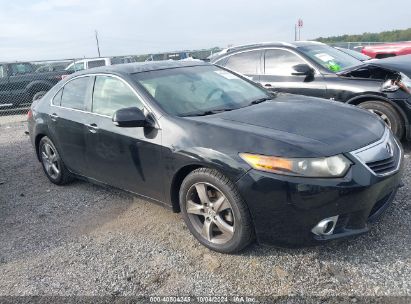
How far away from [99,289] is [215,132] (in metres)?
1.47

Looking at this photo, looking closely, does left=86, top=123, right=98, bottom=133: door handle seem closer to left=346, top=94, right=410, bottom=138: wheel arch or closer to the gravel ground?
the gravel ground

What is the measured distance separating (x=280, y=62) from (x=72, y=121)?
3629 millimetres

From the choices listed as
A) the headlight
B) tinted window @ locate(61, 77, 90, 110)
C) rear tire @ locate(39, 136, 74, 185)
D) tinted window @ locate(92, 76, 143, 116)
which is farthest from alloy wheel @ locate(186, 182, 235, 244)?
rear tire @ locate(39, 136, 74, 185)

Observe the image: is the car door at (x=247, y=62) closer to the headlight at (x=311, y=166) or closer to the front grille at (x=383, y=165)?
the front grille at (x=383, y=165)

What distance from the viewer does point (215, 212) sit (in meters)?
3.24

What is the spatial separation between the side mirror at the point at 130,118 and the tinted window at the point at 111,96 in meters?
0.21

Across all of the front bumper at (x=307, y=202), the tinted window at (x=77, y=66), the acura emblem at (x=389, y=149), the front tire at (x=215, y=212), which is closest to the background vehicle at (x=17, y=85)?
the tinted window at (x=77, y=66)

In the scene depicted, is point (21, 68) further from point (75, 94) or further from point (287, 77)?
point (287, 77)

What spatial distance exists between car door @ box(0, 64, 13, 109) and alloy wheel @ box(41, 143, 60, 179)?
352 inches

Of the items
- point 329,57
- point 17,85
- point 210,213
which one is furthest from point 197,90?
point 17,85

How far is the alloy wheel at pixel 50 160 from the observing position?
524 centimetres

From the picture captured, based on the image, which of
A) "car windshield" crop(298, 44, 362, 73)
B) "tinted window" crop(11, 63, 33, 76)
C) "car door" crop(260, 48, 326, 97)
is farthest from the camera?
"tinted window" crop(11, 63, 33, 76)

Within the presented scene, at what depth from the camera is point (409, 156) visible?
17.1 feet

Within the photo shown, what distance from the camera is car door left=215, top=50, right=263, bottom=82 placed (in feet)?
22.5
